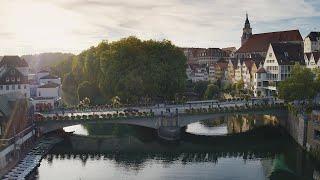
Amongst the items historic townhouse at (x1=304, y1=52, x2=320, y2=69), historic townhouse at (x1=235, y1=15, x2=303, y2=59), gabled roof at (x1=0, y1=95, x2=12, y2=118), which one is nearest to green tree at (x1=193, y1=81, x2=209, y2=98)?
historic townhouse at (x1=235, y1=15, x2=303, y2=59)

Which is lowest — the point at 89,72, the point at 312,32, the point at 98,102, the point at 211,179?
the point at 211,179

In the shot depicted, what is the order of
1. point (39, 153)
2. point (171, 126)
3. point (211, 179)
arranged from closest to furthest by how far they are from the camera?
point (211, 179), point (39, 153), point (171, 126)

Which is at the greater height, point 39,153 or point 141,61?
point 141,61

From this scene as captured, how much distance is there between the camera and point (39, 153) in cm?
6950

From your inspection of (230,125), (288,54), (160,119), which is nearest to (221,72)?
(288,54)

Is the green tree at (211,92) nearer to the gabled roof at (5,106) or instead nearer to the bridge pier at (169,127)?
the bridge pier at (169,127)

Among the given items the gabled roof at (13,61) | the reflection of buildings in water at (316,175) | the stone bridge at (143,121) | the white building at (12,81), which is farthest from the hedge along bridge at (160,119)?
the gabled roof at (13,61)

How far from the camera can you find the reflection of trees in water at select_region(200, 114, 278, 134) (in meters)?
96.2

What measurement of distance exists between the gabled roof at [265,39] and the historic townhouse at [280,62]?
1694 inches

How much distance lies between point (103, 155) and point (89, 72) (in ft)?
178

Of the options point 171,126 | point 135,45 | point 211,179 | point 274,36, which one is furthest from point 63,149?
point 274,36

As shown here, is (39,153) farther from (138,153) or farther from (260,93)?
(260,93)

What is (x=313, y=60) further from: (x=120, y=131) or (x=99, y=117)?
(x=99, y=117)

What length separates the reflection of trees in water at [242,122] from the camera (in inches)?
3787
